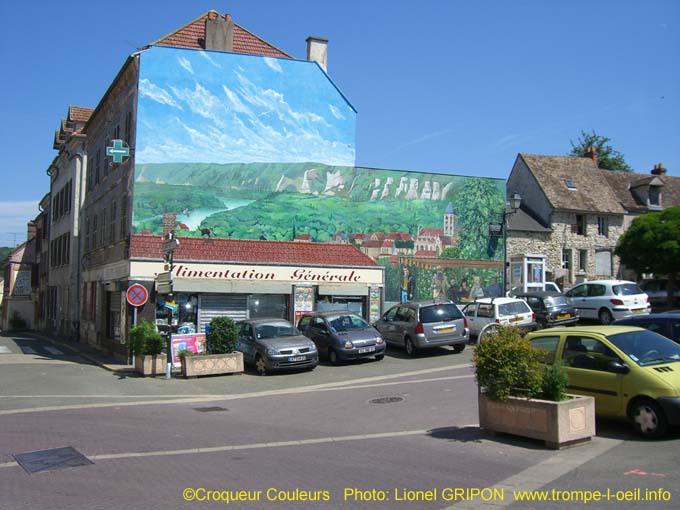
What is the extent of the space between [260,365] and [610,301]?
13512 mm

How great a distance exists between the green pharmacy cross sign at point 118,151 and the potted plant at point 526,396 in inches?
754

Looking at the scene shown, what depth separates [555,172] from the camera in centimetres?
4203

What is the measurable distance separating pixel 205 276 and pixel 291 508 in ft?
60.9

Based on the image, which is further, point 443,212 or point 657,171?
point 657,171

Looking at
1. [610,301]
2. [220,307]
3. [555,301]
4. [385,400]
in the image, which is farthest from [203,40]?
[385,400]

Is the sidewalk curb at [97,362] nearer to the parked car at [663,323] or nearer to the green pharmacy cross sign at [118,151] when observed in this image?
the green pharmacy cross sign at [118,151]

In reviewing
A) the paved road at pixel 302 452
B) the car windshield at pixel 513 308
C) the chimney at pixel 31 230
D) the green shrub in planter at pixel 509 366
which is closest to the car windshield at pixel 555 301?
the car windshield at pixel 513 308

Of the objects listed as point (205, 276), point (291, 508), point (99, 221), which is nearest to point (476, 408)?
point (291, 508)

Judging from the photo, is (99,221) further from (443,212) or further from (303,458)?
(303,458)

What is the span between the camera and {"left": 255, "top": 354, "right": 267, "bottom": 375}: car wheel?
1828 cm

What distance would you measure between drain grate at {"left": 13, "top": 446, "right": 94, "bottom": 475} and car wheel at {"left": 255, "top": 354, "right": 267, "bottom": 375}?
9.39m

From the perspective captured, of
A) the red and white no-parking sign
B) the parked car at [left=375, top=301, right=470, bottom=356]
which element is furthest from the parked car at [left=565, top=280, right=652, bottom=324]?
the red and white no-parking sign

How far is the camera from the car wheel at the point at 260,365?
18.3 meters

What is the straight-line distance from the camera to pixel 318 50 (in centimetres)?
3130
